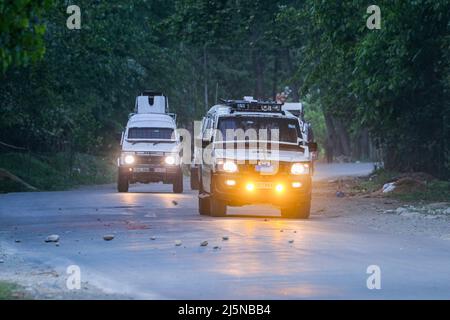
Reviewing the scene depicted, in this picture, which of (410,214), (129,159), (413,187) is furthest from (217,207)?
(129,159)

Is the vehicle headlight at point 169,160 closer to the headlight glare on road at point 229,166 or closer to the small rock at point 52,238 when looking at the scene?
the headlight glare on road at point 229,166

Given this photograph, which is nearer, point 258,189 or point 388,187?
point 258,189

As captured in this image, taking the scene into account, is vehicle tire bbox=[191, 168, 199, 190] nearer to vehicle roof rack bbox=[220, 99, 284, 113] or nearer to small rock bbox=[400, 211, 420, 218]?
A: vehicle roof rack bbox=[220, 99, 284, 113]

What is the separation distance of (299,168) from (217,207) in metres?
2.05

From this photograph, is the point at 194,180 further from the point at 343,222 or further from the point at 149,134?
the point at 343,222

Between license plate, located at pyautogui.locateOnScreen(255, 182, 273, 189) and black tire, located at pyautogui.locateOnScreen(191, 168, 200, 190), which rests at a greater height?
license plate, located at pyautogui.locateOnScreen(255, 182, 273, 189)

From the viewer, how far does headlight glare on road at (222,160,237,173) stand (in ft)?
81.2

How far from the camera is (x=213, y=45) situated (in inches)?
1773

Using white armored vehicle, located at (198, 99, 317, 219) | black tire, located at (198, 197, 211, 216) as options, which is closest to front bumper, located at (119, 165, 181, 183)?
white armored vehicle, located at (198, 99, 317, 219)

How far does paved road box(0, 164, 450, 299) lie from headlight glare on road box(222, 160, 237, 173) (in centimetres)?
102

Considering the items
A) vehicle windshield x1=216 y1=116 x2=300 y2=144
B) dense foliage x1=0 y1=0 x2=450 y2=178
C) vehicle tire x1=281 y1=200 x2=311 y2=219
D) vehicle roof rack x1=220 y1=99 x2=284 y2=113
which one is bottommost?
vehicle tire x1=281 y1=200 x2=311 y2=219

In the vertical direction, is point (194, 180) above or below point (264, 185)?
below

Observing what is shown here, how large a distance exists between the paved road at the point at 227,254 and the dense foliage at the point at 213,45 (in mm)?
3204
